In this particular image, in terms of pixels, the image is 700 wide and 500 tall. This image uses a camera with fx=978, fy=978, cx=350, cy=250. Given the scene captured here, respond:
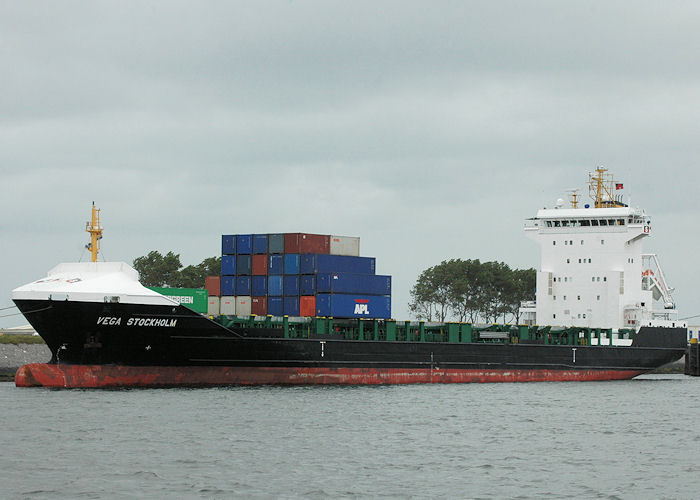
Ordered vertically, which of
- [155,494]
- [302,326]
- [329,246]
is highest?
[329,246]

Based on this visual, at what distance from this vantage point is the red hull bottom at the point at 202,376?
37969 mm

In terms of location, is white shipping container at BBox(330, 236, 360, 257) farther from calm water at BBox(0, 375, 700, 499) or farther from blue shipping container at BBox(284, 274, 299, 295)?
calm water at BBox(0, 375, 700, 499)

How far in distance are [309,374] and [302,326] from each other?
7.52 feet

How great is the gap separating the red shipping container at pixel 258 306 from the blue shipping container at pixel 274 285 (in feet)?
1.55

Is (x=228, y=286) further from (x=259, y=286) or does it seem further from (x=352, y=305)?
(x=352, y=305)

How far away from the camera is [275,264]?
44750mm

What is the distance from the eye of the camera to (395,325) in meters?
46.3

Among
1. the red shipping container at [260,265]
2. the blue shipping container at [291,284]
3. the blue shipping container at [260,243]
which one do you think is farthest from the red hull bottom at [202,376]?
the blue shipping container at [260,243]

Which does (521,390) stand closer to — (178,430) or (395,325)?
(395,325)

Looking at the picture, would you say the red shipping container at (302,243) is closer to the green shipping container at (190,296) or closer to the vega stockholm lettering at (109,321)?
the green shipping container at (190,296)

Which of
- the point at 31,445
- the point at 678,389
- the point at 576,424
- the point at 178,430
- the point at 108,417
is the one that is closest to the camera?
the point at 31,445

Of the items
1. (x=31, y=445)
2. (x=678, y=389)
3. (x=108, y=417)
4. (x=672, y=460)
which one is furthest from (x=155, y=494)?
(x=678, y=389)

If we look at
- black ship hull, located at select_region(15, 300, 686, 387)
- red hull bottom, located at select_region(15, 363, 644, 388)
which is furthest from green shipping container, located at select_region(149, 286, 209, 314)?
red hull bottom, located at select_region(15, 363, 644, 388)

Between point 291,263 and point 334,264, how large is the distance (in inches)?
76.9
